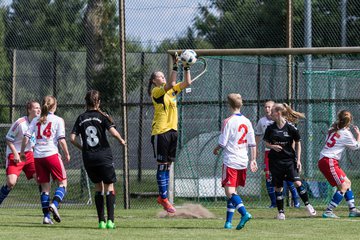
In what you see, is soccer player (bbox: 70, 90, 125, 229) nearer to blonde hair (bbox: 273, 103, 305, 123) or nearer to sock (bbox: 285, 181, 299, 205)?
blonde hair (bbox: 273, 103, 305, 123)

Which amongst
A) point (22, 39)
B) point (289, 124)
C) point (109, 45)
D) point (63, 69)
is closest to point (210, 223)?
point (289, 124)

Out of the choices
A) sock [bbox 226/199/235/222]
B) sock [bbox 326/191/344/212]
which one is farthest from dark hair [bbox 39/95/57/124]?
sock [bbox 326/191/344/212]

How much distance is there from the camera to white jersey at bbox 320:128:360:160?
14488mm

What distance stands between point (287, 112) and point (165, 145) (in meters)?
1.97

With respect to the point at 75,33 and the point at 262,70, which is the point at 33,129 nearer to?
the point at 262,70

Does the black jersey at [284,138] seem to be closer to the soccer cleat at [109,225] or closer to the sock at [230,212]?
the sock at [230,212]

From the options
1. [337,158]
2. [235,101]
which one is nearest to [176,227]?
[235,101]

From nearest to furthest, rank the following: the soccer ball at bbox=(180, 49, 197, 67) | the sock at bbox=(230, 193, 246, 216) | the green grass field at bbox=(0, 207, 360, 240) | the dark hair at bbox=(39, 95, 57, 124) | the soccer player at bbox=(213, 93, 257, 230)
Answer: the green grass field at bbox=(0, 207, 360, 240), the sock at bbox=(230, 193, 246, 216), the soccer player at bbox=(213, 93, 257, 230), the soccer ball at bbox=(180, 49, 197, 67), the dark hair at bbox=(39, 95, 57, 124)

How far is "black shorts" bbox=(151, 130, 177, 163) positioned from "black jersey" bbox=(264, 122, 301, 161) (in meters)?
1.43

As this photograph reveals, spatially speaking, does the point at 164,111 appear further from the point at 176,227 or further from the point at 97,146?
the point at 176,227

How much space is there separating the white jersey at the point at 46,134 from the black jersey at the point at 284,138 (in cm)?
315

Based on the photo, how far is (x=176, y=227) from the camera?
12391mm

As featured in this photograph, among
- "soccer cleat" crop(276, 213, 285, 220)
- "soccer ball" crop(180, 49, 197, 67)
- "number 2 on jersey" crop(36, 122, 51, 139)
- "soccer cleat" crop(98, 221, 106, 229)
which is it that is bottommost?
"soccer cleat" crop(276, 213, 285, 220)

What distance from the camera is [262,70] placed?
18078 mm
